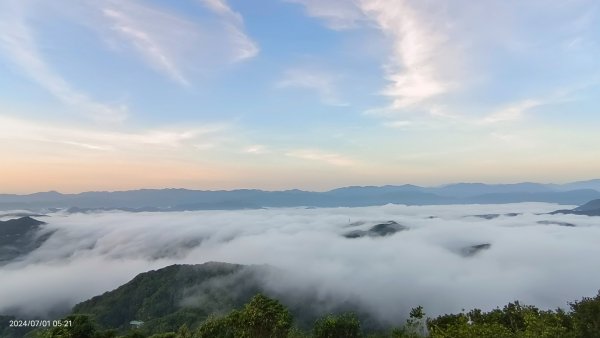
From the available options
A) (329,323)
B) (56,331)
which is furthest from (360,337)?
(56,331)

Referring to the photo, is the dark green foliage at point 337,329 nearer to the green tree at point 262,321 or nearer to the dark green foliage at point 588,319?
the green tree at point 262,321

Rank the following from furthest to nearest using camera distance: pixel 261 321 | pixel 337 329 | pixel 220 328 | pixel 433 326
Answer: pixel 337 329
pixel 220 328
pixel 433 326
pixel 261 321

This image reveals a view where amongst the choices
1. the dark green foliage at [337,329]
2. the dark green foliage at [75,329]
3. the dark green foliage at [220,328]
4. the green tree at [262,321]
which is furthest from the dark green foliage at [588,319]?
the dark green foliage at [75,329]

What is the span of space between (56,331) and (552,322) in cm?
5735

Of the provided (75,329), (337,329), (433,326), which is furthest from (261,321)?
(337,329)

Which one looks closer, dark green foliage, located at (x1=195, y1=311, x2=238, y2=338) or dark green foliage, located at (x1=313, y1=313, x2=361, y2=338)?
dark green foliage, located at (x1=195, y1=311, x2=238, y2=338)

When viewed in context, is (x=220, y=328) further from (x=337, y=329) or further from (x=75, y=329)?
(x=337, y=329)

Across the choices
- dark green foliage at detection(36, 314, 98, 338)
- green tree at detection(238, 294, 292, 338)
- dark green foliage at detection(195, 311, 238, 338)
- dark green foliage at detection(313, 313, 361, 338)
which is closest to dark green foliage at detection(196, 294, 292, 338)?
green tree at detection(238, 294, 292, 338)

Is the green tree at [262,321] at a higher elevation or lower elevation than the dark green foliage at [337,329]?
higher

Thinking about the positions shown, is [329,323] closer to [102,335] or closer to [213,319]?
[213,319]

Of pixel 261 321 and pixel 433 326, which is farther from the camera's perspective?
pixel 433 326

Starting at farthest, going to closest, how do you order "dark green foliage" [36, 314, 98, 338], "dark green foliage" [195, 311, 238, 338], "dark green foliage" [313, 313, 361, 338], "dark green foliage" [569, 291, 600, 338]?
"dark green foliage" [313, 313, 361, 338]
"dark green foliage" [195, 311, 238, 338]
"dark green foliage" [569, 291, 600, 338]
"dark green foliage" [36, 314, 98, 338]

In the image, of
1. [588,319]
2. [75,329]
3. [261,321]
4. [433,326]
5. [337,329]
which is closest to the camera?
[75,329]

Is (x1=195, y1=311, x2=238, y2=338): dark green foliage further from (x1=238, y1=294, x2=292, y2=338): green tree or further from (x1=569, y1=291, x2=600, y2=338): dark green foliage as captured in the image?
(x1=569, y1=291, x2=600, y2=338): dark green foliage
